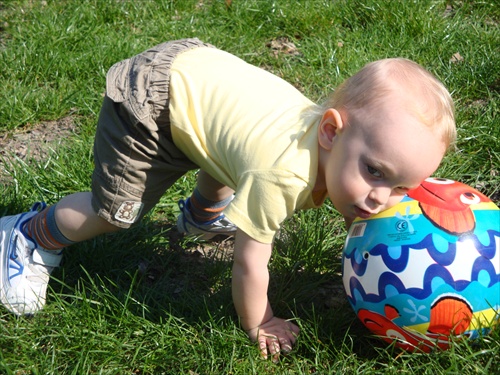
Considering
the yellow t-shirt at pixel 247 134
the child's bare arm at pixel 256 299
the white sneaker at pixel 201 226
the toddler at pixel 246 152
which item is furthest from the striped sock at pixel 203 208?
the child's bare arm at pixel 256 299

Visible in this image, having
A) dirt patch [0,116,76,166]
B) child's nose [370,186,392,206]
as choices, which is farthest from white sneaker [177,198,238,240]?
child's nose [370,186,392,206]

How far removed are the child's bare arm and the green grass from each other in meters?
0.06

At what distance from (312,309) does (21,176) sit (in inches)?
66.4

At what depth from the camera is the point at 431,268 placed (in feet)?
7.91

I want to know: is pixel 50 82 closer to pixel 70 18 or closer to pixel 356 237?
pixel 70 18

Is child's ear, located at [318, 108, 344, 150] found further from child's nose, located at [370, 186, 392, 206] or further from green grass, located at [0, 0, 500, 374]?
green grass, located at [0, 0, 500, 374]

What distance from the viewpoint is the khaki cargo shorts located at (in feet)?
8.89

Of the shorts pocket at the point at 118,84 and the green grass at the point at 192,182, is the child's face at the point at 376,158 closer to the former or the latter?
the green grass at the point at 192,182

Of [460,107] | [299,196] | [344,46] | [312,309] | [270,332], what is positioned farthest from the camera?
[344,46]

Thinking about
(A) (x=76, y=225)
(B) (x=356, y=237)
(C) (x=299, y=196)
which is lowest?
(A) (x=76, y=225)

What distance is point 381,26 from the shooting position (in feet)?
15.8

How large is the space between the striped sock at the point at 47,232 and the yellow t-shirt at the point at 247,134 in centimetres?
67

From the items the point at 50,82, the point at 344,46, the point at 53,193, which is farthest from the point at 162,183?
the point at 344,46

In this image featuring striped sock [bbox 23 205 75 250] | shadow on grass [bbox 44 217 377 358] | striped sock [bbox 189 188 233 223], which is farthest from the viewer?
striped sock [bbox 189 188 233 223]
